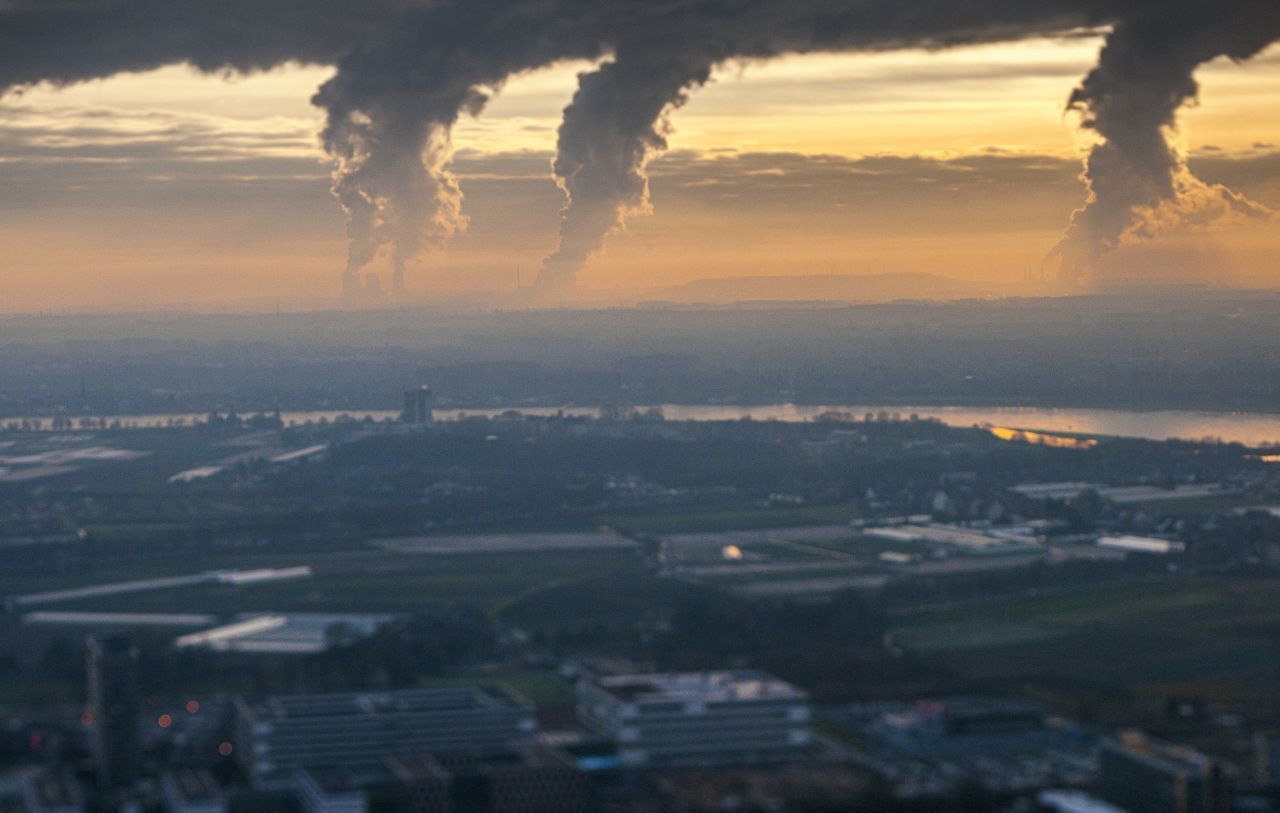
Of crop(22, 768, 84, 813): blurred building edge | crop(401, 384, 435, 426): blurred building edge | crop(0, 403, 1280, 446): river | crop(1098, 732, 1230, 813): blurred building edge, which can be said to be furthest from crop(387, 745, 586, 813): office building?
crop(401, 384, 435, 426): blurred building edge

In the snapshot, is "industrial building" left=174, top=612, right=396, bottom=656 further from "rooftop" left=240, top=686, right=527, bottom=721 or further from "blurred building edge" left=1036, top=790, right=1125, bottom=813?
"blurred building edge" left=1036, top=790, right=1125, bottom=813

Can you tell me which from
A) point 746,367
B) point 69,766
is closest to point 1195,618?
point 69,766

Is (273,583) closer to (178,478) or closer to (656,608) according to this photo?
(656,608)

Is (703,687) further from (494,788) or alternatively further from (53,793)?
(53,793)

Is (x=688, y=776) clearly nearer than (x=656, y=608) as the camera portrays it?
Yes

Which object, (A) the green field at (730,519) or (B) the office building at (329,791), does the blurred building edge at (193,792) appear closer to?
(B) the office building at (329,791)
